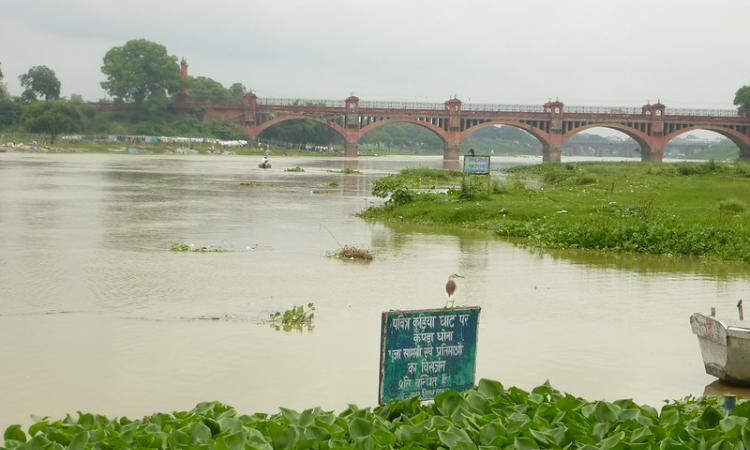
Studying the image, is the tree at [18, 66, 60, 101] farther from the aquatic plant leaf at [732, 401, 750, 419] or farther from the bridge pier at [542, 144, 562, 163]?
the aquatic plant leaf at [732, 401, 750, 419]

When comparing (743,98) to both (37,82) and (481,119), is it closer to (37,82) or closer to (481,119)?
(481,119)

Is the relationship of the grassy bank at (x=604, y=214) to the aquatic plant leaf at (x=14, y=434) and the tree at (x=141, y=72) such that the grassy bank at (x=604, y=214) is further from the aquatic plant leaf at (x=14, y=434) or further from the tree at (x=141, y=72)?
the tree at (x=141, y=72)

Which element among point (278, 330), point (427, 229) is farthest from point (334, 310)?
point (427, 229)

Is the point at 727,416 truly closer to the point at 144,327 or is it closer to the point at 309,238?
the point at 144,327

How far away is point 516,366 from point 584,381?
905 millimetres

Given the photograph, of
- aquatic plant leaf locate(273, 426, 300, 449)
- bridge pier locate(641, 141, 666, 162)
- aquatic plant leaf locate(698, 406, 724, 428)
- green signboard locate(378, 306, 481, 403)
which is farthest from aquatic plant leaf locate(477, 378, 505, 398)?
bridge pier locate(641, 141, 666, 162)

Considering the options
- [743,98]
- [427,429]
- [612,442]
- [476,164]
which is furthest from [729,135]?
[427,429]

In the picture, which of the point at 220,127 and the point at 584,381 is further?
the point at 220,127

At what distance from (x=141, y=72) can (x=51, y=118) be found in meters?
22.5

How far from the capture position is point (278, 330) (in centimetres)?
1350

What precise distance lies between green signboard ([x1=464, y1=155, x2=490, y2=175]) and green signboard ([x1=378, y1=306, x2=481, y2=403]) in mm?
23136

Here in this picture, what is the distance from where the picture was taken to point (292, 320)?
1389 centimetres

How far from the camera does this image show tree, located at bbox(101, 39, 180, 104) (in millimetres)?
119000

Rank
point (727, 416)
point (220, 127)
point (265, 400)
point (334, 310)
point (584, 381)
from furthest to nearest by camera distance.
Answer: point (220, 127) → point (334, 310) → point (584, 381) → point (265, 400) → point (727, 416)
